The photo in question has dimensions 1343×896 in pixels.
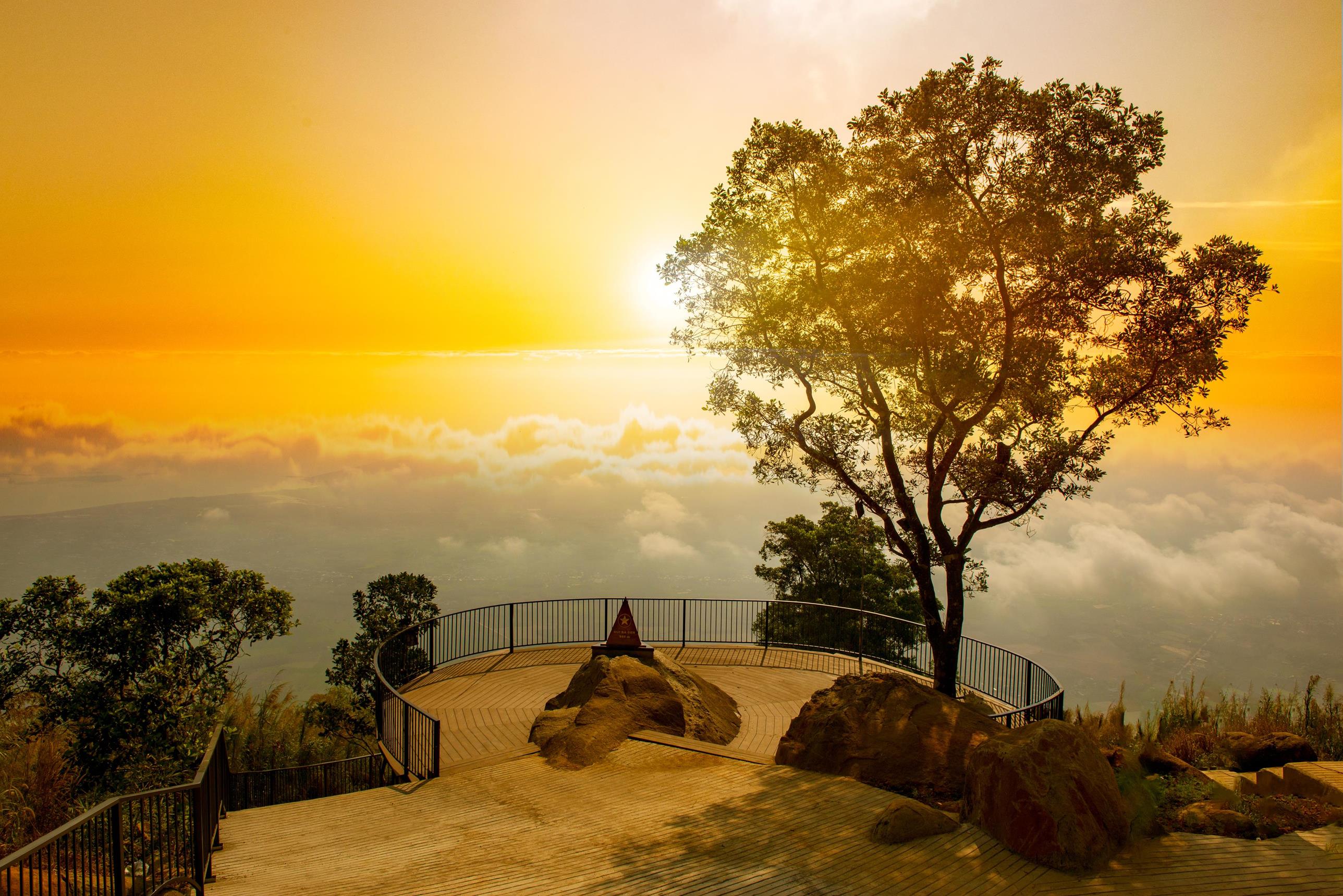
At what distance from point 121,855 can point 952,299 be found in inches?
614

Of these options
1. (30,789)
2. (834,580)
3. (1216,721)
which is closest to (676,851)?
(30,789)

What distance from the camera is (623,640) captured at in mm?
17516

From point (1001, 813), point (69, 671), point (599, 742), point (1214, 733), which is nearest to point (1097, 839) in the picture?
point (1001, 813)

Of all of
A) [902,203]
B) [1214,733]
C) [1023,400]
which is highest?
[902,203]

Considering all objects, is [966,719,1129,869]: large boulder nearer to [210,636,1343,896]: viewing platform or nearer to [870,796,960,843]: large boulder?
[210,636,1343,896]: viewing platform

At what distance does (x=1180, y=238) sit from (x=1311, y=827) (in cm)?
1023

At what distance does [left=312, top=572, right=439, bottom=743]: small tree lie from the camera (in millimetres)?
27734

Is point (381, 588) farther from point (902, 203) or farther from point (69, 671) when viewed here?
point (902, 203)

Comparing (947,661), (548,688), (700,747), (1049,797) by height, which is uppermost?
(1049,797)

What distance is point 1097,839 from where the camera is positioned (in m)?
8.26

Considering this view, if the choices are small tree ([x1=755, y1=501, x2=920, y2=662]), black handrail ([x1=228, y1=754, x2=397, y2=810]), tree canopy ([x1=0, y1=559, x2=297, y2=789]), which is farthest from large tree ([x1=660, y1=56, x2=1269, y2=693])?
tree canopy ([x1=0, y1=559, x2=297, y2=789])

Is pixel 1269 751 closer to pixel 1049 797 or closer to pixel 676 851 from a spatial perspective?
pixel 1049 797

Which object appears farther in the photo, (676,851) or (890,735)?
(890,735)

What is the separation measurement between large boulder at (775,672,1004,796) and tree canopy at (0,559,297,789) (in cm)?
2248
